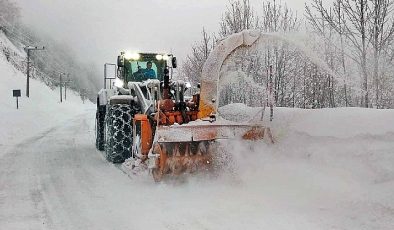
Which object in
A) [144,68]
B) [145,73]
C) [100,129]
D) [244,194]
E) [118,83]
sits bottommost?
[244,194]

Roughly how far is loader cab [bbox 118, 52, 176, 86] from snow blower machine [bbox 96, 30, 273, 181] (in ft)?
0.46

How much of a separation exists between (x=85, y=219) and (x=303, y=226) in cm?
241

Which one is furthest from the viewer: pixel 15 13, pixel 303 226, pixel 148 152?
pixel 15 13

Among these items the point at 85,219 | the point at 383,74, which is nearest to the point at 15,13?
the point at 383,74

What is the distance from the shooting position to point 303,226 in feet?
14.5

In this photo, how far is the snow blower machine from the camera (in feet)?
21.4

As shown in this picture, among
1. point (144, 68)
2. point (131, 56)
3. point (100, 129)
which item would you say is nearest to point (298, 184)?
point (144, 68)

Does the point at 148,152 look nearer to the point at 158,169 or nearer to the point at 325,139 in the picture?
the point at 158,169

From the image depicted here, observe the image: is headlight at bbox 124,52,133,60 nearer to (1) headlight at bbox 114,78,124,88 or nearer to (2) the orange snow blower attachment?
(1) headlight at bbox 114,78,124,88

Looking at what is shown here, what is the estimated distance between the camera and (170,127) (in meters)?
6.40

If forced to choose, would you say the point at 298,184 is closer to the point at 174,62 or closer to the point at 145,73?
the point at 174,62

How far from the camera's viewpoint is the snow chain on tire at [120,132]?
8375 mm

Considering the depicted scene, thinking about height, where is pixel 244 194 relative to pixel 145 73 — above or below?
below

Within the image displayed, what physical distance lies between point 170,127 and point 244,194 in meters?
1.50
